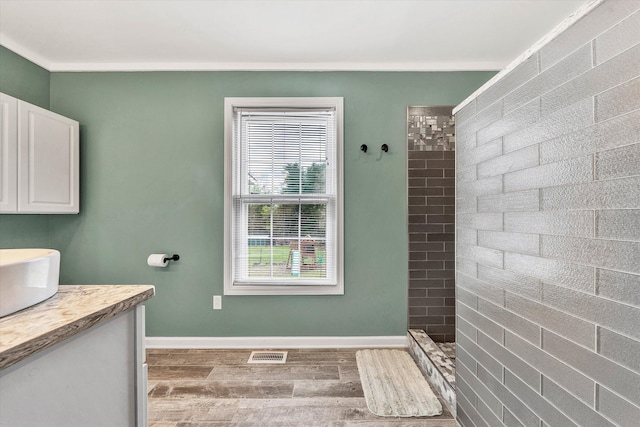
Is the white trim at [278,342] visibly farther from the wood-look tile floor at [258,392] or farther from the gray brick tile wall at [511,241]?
the gray brick tile wall at [511,241]

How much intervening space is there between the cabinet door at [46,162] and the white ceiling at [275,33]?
61 cm

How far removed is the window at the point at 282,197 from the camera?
285 cm

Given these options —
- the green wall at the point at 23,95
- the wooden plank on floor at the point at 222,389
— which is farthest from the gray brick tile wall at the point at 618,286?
the green wall at the point at 23,95

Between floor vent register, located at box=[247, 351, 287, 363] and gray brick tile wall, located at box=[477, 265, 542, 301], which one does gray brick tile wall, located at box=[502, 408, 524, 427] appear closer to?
gray brick tile wall, located at box=[477, 265, 542, 301]

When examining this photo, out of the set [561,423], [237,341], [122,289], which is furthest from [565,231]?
[237,341]

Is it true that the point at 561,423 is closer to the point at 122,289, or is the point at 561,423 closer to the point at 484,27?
the point at 122,289

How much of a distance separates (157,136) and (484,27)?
2.72 metres

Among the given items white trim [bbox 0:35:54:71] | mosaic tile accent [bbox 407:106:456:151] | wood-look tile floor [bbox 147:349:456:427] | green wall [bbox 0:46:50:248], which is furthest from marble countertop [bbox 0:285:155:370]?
white trim [bbox 0:35:54:71]

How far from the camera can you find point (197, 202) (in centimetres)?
288

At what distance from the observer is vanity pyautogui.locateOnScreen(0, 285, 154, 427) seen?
67cm

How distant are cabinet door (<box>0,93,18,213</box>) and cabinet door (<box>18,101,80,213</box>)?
0.03 m

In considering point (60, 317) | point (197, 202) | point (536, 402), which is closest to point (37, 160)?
point (197, 202)

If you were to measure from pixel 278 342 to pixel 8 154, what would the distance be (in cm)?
237

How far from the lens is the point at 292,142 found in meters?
2.86
